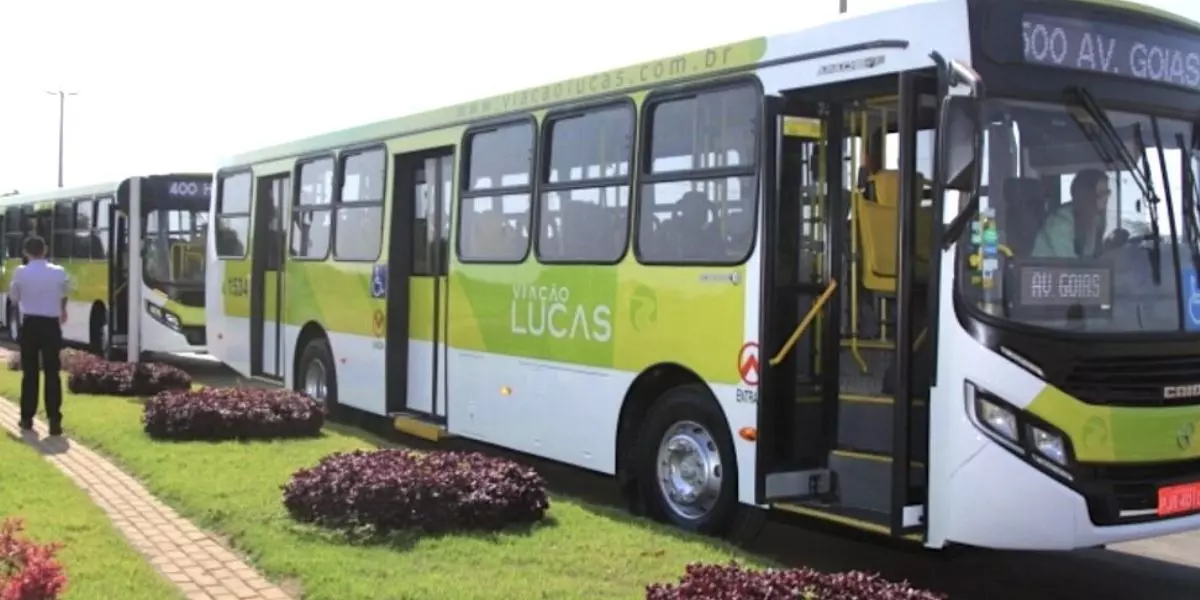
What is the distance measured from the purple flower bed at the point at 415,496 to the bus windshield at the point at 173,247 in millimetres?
12522

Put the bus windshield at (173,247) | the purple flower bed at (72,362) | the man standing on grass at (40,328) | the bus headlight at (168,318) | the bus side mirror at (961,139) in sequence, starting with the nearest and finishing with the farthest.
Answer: the bus side mirror at (961,139) < the man standing on grass at (40,328) < the purple flower bed at (72,362) < the bus headlight at (168,318) < the bus windshield at (173,247)

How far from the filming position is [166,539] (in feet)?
24.6

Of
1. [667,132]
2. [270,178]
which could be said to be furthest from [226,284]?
[667,132]

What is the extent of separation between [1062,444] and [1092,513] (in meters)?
0.39

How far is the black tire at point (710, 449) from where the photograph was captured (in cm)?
773

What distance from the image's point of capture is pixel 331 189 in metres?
13.1

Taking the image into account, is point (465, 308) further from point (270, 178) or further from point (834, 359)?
point (270, 178)

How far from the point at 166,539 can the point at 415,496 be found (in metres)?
1.51

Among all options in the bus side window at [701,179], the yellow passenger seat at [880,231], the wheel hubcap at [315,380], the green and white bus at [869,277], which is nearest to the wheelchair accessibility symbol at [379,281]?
the green and white bus at [869,277]

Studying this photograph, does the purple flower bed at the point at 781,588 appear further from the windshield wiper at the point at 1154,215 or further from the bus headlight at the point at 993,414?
the windshield wiper at the point at 1154,215

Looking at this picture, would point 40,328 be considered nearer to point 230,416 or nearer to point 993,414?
point 230,416

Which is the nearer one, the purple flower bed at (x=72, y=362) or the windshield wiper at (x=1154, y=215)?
the windshield wiper at (x=1154, y=215)

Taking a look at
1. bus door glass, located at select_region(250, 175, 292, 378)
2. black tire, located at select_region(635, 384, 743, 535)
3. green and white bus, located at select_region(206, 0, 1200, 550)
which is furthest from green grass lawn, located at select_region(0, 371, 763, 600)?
bus door glass, located at select_region(250, 175, 292, 378)

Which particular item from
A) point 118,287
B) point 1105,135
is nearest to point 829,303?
point 1105,135
